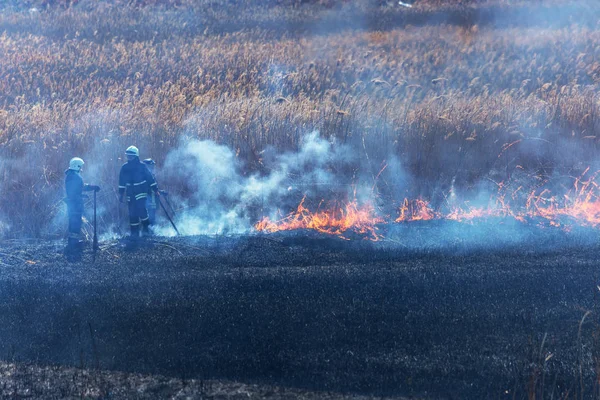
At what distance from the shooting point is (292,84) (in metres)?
20.9

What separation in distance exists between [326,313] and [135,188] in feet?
18.8

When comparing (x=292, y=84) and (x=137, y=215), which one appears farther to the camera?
(x=292, y=84)

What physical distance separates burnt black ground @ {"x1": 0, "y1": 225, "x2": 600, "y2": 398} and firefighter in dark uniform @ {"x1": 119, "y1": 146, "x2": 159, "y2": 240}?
55.1 inches

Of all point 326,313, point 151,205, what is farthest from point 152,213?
point 326,313

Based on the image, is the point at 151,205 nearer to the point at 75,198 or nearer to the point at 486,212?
the point at 75,198

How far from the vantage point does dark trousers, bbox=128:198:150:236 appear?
40.4 ft

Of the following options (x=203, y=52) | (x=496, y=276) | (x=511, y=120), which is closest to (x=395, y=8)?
(x=203, y=52)

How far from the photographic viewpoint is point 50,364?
690cm

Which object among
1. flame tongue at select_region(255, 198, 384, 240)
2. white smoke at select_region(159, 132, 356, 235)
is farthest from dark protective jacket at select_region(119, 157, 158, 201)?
flame tongue at select_region(255, 198, 384, 240)

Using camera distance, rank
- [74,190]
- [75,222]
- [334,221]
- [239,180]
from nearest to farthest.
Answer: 1. [75,222]
2. [74,190]
3. [334,221]
4. [239,180]

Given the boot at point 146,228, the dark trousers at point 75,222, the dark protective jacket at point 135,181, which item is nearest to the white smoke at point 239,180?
the boot at point 146,228

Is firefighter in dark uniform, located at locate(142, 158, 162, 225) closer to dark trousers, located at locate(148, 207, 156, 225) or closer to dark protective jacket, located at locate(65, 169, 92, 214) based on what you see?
dark trousers, located at locate(148, 207, 156, 225)

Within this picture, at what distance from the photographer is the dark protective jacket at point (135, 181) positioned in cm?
1236

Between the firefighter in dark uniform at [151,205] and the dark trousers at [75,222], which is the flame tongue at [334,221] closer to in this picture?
the firefighter in dark uniform at [151,205]
